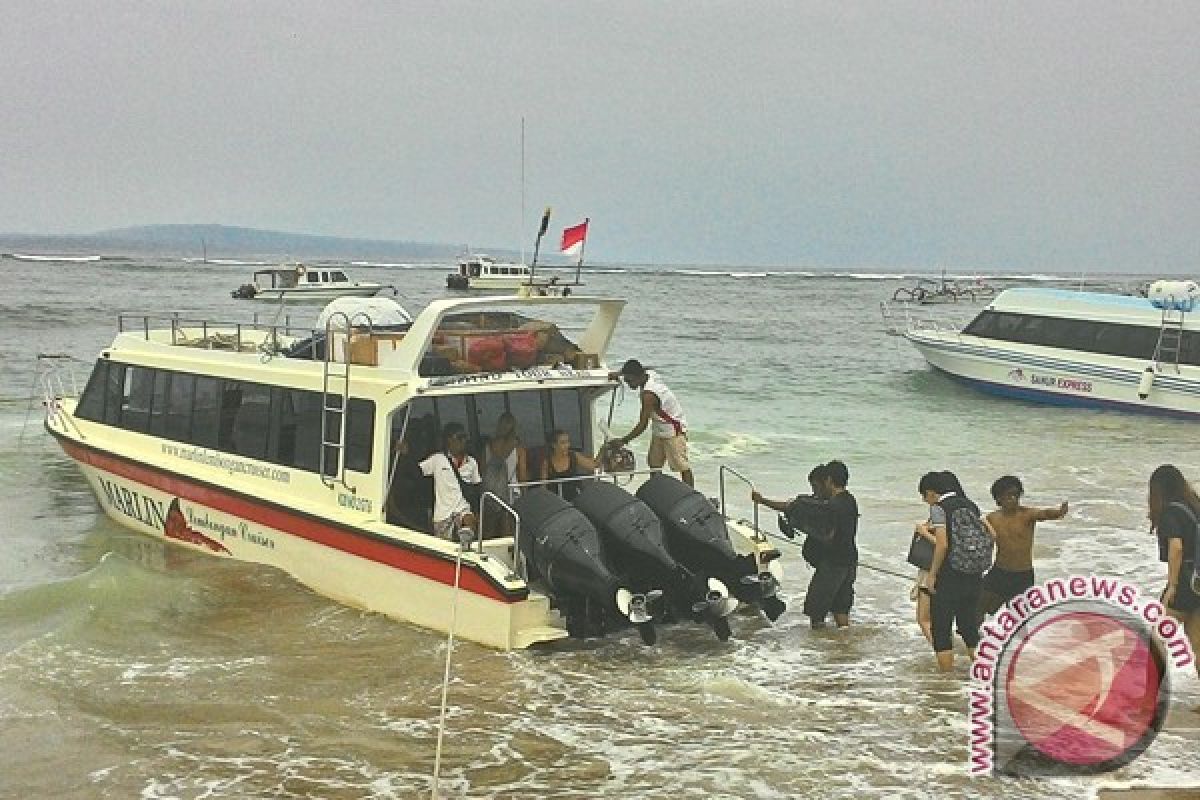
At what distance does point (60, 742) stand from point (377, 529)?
106 inches

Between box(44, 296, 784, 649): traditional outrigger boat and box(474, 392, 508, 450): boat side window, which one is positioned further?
box(474, 392, 508, 450): boat side window

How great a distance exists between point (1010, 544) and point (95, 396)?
9.47 m

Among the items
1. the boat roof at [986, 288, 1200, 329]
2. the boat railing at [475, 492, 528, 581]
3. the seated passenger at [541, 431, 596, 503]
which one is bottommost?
the boat railing at [475, 492, 528, 581]

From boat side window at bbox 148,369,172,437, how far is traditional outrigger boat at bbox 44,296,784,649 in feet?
0.07

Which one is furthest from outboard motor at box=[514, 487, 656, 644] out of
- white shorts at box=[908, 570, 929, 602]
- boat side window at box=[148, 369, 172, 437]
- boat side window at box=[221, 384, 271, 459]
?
boat side window at box=[148, 369, 172, 437]

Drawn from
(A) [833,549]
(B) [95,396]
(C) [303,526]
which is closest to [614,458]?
(A) [833,549]

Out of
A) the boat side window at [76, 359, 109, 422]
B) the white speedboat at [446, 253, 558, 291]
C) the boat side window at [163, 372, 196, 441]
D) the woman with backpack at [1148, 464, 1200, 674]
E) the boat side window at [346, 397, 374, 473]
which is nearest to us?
the woman with backpack at [1148, 464, 1200, 674]

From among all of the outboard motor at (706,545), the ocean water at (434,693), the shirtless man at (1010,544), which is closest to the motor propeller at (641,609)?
the ocean water at (434,693)

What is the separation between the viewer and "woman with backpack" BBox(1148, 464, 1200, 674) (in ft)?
22.0

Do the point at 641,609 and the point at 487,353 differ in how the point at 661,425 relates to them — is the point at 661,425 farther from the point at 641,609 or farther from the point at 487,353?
the point at 641,609

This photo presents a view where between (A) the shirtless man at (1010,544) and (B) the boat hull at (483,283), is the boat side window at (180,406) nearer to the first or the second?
(A) the shirtless man at (1010,544)

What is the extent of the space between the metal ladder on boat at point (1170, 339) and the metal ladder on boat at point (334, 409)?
803 inches

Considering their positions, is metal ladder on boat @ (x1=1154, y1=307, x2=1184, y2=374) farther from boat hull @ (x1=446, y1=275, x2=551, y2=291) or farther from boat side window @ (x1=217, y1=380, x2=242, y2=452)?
boat hull @ (x1=446, y1=275, x2=551, y2=291)

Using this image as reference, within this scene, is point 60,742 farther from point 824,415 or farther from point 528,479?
point 824,415
